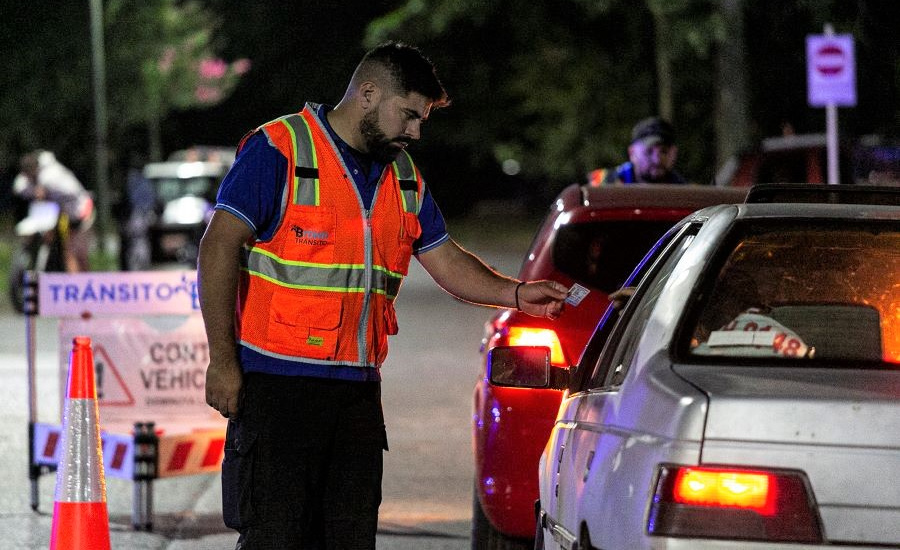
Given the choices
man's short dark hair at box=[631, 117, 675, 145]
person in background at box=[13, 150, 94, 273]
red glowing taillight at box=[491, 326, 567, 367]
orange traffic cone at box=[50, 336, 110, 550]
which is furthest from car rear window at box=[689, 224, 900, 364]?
person in background at box=[13, 150, 94, 273]

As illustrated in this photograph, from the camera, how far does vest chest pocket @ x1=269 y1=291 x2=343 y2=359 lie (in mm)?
4910

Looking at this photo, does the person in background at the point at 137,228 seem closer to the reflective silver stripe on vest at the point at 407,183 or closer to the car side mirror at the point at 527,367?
the reflective silver stripe on vest at the point at 407,183

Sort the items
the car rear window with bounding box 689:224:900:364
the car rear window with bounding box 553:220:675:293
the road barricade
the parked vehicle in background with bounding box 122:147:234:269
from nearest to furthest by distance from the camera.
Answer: the car rear window with bounding box 689:224:900:364, the car rear window with bounding box 553:220:675:293, the road barricade, the parked vehicle in background with bounding box 122:147:234:269

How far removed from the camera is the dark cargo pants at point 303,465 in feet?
16.0

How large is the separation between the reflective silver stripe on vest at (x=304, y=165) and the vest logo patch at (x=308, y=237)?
0.08 metres

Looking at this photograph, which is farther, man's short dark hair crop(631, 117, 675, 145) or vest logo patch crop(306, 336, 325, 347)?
man's short dark hair crop(631, 117, 675, 145)

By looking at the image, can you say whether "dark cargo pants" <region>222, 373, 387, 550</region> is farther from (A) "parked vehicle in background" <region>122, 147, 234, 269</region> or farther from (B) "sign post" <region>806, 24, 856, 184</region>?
(A) "parked vehicle in background" <region>122, 147, 234, 269</region>

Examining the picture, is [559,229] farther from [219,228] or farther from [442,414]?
[442,414]

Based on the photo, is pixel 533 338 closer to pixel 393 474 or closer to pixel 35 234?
pixel 393 474

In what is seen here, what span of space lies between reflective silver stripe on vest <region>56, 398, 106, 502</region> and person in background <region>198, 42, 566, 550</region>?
41.1 inches

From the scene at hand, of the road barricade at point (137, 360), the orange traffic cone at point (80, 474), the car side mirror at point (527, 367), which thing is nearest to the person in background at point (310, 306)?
the car side mirror at point (527, 367)

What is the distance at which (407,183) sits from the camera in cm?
528

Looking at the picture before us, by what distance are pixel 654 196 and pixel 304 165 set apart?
88.9 inches

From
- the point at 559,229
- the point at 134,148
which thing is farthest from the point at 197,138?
the point at 559,229
